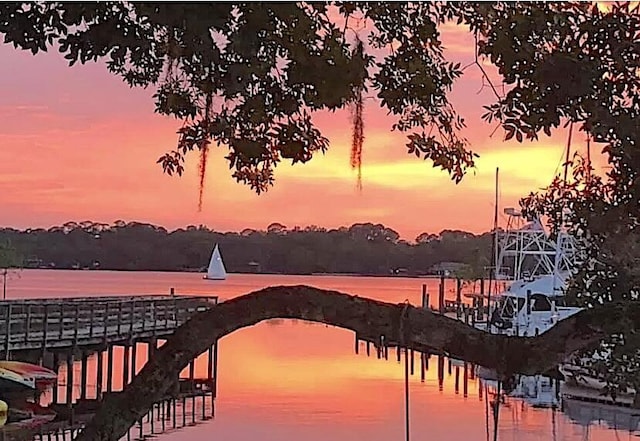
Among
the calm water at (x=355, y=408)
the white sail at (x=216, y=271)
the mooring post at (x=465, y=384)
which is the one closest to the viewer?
the calm water at (x=355, y=408)

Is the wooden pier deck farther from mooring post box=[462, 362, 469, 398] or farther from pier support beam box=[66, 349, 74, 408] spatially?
mooring post box=[462, 362, 469, 398]

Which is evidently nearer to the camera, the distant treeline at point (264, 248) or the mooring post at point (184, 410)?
the distant treeline at point (264, 248)

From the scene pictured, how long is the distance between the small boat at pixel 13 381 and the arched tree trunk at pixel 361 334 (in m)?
15.5

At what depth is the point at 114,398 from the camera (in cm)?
279

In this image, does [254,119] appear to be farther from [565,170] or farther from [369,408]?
[369,408]

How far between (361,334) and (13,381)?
52.0ft

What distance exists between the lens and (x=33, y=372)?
58.9ft

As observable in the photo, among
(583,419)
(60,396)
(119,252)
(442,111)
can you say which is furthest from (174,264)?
(442,111)

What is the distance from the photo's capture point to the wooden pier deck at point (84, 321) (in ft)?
58.7

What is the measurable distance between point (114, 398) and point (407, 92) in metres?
1.50

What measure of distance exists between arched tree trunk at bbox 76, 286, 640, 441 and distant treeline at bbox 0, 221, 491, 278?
6.79 meters

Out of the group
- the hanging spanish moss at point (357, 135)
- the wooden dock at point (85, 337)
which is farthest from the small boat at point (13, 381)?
the hanging spanish moss at point (357, 135)

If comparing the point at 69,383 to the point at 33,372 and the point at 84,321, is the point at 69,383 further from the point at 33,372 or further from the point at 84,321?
the point at 33,372

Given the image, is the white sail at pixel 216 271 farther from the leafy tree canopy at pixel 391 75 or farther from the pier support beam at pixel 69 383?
the leafy tree canopy at pixel 391 75
